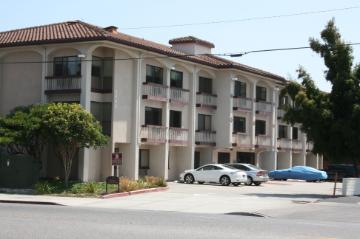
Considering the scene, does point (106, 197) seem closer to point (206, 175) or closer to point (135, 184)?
point (135, 184)

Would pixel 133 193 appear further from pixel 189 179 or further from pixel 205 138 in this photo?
pixel 205 138

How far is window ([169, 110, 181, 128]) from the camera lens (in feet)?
145

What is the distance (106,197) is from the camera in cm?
2886

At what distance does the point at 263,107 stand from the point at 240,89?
3.86 m

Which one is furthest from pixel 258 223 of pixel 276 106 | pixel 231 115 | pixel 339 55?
pixel 276 106

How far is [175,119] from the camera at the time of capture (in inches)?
1753

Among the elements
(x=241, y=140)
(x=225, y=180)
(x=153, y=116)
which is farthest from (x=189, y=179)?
(x=241, y=140)

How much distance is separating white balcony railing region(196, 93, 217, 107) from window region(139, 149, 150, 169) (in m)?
5.91

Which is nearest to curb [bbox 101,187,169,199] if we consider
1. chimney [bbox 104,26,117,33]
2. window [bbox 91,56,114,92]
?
window [bbox 91,56,114,92]

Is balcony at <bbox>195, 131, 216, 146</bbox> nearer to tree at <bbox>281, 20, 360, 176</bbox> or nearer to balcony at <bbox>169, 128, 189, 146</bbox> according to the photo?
balcony at <bbox>169, 128, 189, 146</bbox>

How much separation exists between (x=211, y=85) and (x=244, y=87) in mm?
3720

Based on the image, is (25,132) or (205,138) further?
(205,138)

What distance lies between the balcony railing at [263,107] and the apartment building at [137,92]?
66 centimetres

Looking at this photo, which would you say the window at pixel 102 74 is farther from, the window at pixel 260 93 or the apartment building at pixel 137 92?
the window at pixel 260 93
